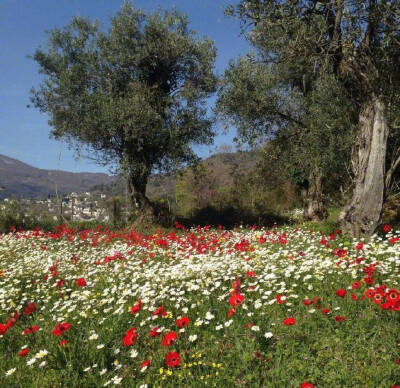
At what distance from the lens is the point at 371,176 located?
974 cm

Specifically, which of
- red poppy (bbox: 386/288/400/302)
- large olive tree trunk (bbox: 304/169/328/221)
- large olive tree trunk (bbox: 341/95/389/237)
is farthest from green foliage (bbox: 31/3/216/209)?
red poppy (bbox: 386/288/400/302)

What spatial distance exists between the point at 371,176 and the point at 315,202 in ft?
34.1

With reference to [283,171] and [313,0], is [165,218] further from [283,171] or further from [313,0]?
[313,0]

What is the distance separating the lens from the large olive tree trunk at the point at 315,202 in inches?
771

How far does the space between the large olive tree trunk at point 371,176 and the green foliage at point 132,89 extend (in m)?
11.8

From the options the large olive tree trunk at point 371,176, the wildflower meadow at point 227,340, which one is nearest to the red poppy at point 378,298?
the wildflower meadow at point 227,340

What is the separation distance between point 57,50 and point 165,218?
12076 mm

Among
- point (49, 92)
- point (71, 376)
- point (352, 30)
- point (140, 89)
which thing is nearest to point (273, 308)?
point (71, 376)

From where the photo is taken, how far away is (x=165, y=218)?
71.9 feet

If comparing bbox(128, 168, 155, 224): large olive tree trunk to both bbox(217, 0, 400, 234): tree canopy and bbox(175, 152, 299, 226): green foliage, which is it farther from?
bbox(217, 0, 400, 234): tree canopy

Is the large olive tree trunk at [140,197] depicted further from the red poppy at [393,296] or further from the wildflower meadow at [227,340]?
the red poppy at [393,296]

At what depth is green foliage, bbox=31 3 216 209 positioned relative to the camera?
19078 mm

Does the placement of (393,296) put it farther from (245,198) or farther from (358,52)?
(245,198)

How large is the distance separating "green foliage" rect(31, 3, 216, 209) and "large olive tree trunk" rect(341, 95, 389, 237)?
464 inches
